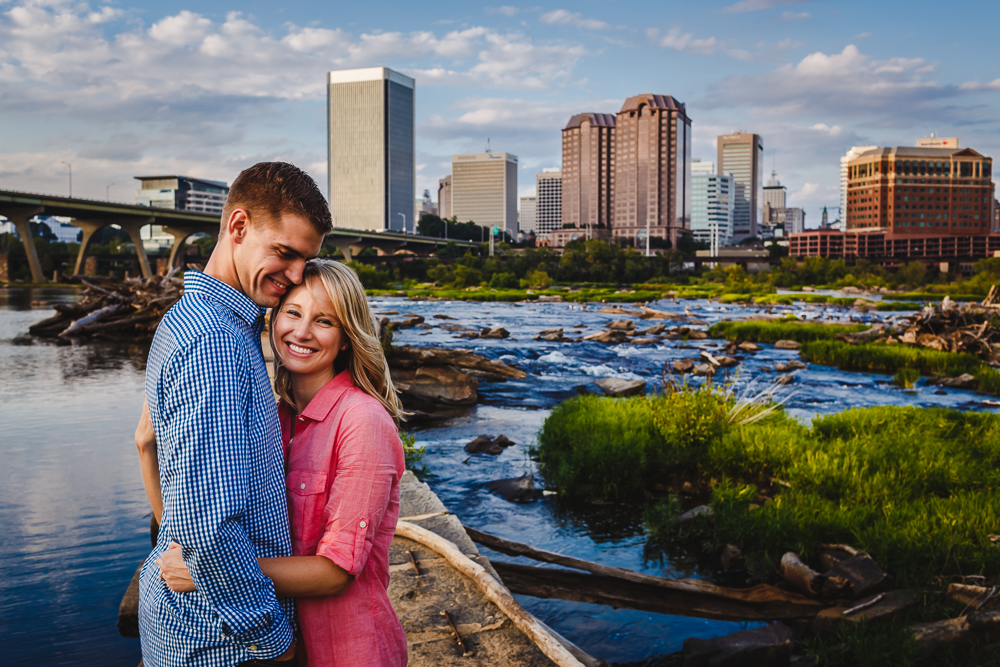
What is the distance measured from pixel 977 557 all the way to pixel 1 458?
12.9 metres

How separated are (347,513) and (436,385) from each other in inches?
554

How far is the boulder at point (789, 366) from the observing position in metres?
21.5

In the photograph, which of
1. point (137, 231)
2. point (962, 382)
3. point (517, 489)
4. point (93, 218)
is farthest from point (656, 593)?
point (93, 218)

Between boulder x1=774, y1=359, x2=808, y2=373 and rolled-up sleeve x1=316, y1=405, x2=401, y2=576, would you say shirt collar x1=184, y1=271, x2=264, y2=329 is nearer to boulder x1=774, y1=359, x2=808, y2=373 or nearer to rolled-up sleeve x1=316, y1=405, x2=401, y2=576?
rolled-up sleeve x1=316, y1=405, x2=401, y2=576

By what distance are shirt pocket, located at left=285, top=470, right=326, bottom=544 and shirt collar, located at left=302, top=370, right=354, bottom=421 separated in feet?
0.65

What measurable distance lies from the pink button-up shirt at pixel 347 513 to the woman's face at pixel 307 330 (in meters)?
0.17

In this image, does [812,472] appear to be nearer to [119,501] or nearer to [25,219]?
[119,501]

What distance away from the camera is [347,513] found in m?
2.12

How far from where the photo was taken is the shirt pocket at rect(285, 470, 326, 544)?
220 cm

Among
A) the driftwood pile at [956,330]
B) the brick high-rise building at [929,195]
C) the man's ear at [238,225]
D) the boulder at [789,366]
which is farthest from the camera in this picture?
the brick high-rise building at [929,195]

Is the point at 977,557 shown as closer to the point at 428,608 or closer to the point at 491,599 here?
the point at 491,599

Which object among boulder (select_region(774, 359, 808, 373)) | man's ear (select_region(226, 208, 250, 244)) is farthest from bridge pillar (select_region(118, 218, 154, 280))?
man's ear (select_region(226, 208, 250, 244))

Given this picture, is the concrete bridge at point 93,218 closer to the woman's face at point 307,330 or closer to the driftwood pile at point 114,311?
the driftwood pile at point 114,311

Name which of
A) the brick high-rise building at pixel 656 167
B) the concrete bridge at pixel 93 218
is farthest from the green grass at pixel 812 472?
the brick high-rise building at pixel 656 167
